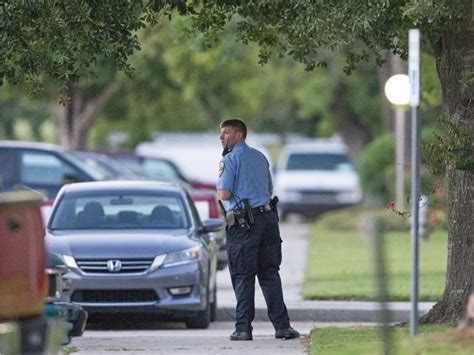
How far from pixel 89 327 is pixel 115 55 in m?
3.90

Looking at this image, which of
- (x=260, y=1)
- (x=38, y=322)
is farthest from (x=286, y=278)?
(x=38, y=322)

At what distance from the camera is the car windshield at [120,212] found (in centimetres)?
1619

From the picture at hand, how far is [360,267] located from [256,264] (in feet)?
35.1

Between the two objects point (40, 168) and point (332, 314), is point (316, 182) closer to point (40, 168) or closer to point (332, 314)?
point (40, 168)

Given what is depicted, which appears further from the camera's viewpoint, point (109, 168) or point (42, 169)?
point (109, 168)

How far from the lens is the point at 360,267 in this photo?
939 inches

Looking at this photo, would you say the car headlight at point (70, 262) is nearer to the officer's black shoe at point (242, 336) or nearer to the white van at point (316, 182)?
the officer's black shoe at point (242, 336)

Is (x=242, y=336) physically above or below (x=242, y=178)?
below

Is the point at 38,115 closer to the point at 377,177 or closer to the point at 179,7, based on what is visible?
the point at 377,177

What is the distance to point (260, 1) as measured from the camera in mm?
13820

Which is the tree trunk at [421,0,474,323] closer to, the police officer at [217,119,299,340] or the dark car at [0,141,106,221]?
the police officer at [217,119,299,340]

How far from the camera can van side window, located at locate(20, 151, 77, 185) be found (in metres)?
23.3

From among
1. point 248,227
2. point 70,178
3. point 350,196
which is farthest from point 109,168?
point 248,227

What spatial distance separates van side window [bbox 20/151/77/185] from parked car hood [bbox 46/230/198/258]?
24.4 feet
